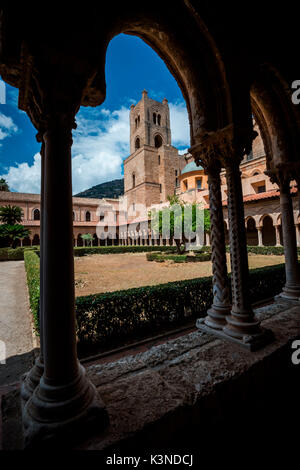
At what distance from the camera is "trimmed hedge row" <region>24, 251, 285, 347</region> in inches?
158

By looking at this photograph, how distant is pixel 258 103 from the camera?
12.8ft

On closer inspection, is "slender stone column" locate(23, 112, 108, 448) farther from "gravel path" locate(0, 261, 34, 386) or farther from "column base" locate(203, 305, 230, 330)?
"gravel path" locate(0, 261, 34, 386)

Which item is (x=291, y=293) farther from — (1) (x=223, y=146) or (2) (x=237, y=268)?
(1) (x=223, y=146)

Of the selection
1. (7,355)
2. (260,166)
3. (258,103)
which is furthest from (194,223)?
(7,355)

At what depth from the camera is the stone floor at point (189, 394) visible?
1.38 metres

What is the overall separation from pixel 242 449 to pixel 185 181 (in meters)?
30.2

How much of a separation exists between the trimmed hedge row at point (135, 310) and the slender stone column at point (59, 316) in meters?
2.57

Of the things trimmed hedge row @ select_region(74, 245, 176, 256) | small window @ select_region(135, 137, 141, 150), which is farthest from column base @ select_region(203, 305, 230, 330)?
small window @ select_region(135, 137, 141, 150)

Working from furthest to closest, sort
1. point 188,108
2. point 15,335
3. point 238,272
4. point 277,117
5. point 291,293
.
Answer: point 15,335
point 291,293
point 277,117
point 188,108
point 238,272

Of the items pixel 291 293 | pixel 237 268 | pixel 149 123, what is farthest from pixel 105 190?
pixel 237 268

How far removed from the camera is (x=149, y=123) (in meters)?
41.5

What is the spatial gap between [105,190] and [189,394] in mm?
116773

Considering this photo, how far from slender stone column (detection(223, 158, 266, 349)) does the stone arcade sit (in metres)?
0.01
